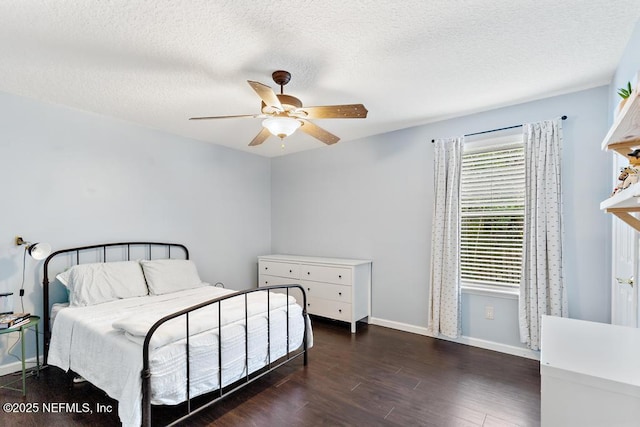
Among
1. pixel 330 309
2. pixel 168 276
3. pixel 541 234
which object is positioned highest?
pixel 541 234

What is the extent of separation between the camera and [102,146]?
3.39 metres

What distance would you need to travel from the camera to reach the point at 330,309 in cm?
401

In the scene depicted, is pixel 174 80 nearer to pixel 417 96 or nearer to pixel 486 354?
pixel 417 96

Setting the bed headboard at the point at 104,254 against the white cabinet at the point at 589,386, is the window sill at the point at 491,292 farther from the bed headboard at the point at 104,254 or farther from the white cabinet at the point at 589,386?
the bed headboard at the point at 104,254

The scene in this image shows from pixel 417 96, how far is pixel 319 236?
8.06 ft

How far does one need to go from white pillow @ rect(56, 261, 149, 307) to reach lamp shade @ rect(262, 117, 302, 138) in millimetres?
2142

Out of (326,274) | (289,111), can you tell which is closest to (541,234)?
(326,274)

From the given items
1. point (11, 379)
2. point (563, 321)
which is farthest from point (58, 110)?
point (563, 321)

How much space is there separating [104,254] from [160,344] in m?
1.99

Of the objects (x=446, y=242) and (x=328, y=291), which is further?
(x=328, y=291)

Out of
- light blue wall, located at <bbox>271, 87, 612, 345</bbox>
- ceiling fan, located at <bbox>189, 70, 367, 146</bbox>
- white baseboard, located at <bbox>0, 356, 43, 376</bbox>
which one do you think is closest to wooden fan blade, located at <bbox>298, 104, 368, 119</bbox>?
ceiling fan, located at <bbox>189, 70, 367, 146</bbox>

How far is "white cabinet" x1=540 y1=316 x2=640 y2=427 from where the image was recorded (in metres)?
0.98

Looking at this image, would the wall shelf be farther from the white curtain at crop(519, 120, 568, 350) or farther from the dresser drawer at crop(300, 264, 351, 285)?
the dresser drawer at crop(300, 264, 351, 285)

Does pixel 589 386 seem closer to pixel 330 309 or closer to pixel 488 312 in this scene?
pixel 488 312
